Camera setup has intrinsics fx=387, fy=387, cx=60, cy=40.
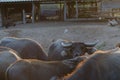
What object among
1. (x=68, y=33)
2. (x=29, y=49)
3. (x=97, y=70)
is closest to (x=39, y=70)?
(x=97, y=70)

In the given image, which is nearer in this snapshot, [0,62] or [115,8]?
[0,62]

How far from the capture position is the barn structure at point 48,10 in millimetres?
37844

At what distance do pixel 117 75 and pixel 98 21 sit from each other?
3000cm

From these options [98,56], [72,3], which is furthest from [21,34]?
[98,56]

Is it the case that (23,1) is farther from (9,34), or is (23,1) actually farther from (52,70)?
(52,70)

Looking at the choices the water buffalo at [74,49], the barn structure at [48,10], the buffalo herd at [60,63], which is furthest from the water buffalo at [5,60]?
the barn structure at [48,10]

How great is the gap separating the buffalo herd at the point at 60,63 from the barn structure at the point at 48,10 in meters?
23.8

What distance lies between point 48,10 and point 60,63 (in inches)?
1259

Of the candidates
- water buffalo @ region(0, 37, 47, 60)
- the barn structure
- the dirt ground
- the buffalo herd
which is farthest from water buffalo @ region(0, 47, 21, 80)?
the barn structure

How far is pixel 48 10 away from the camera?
40594 millimetres

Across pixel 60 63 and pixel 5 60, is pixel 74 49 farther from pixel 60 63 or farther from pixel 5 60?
pixel 60 63

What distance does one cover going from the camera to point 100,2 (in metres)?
39.2

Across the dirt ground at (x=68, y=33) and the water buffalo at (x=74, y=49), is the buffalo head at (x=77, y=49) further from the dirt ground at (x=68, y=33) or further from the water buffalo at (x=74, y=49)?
the dirt ground at (x=68, y=33)

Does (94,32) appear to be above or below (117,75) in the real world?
below
